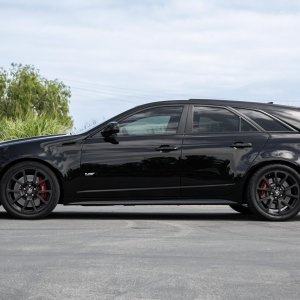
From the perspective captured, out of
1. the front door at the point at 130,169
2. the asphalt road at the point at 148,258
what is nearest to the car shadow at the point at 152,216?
the asphalt road at the point at 148,258

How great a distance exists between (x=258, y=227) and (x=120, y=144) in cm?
204

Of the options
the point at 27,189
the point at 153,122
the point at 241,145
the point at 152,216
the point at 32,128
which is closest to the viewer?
the point at 27,189

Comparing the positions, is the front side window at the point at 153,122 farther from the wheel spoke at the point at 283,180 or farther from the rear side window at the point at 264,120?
the wheel spoke at the point at 283,180

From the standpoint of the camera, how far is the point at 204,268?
596 centimetres

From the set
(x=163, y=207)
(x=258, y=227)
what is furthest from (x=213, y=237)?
(x=163, y=207)

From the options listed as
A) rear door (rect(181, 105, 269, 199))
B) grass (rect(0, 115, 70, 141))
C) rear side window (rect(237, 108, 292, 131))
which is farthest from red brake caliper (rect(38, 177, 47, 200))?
grass (rect(0, 115, 70, 141))

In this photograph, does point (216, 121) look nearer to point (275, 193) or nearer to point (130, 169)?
point (275, 193)

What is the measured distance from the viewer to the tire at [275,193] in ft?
30.7

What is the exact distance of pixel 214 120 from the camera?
9.70 metres

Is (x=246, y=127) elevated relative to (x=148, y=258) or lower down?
elevated

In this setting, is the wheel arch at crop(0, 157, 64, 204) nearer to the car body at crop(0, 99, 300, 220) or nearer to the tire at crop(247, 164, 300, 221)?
the car body at crop(0, 99, 300, 220)

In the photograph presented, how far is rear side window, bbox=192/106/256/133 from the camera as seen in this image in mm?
9656

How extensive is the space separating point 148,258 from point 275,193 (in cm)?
340

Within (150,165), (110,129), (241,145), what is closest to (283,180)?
(241,145)
